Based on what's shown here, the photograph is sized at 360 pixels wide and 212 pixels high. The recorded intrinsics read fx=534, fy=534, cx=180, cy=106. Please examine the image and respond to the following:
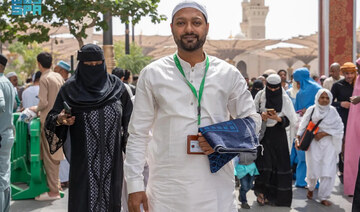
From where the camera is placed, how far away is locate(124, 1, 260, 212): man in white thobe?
2398 mm

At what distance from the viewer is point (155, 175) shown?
8.14ft

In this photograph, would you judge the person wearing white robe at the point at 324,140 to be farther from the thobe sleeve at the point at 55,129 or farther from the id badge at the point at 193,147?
the id badge at the point at 193,147

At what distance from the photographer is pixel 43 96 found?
6.21 m

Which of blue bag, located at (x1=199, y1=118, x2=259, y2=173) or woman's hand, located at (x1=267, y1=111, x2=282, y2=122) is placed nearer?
blue bag, located at (x1=199, y1=118, x2=259, y2=173)

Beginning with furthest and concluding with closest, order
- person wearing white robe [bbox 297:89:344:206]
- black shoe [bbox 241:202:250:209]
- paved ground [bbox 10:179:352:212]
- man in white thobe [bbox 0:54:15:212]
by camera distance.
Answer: person wearing white robe [bbox 297:89:344:206], black shoe [bbox 241:202:250:209], paved ground [bbox 10:179:352:212], man in white thobe [bbox 0:54:15:212]

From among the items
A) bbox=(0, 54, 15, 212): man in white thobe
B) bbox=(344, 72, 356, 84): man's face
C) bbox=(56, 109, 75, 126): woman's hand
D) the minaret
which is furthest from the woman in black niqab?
the minaret

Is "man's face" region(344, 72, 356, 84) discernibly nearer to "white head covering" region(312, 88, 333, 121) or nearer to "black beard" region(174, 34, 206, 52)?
"white head covering" region(312, 88, 333, 121)

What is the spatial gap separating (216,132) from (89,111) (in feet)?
6.03

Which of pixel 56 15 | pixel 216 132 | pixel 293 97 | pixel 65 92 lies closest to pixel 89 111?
pixel 65 92

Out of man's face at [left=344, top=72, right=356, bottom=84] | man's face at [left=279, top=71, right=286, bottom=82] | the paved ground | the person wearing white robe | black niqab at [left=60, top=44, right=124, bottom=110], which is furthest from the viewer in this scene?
man's face at [left=279, top=71, right=286, bottom=82]

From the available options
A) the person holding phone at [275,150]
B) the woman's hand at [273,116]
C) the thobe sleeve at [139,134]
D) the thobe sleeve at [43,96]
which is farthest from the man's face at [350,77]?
the thobe sleeve at [139,134]

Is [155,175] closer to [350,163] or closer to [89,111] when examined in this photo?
[89,111]

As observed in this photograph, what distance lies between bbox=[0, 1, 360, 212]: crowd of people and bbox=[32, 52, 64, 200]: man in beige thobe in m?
0.01

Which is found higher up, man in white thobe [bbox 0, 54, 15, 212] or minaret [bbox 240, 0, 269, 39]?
minaret [bbox 240, 0, 269, 39]
